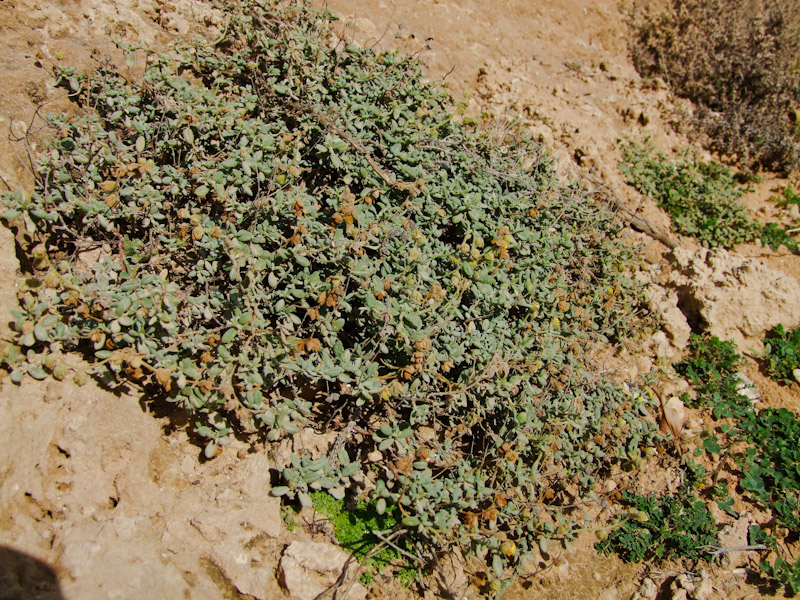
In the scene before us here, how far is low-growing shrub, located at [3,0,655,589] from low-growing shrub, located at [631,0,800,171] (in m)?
3.38

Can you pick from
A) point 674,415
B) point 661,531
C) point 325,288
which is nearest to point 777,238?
point 674,415

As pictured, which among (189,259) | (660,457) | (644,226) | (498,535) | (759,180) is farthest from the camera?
(759,180)

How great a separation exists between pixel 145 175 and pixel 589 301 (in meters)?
2.81

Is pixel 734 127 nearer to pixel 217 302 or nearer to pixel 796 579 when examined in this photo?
pixel 796 579

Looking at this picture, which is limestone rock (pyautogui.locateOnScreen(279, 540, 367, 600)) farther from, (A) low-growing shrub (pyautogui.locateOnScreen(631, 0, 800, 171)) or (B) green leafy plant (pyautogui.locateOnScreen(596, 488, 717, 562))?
(A) low-growing shrub (pyautogui.locateOnScreen(631, 0, 800, 171))

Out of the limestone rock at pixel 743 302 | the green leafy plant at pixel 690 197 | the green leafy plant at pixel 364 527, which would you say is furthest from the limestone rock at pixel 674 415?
the green leafy plant at pixel 364 527

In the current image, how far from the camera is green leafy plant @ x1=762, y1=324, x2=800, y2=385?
13.1ft

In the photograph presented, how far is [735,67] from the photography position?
584 cm

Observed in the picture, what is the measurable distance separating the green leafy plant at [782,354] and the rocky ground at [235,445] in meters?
0.07

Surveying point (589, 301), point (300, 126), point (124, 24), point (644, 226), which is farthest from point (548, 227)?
point (124, 24)

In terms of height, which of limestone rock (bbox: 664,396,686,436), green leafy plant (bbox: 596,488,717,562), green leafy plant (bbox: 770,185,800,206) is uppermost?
green leafy plant (bbox: 770,185,800,206)

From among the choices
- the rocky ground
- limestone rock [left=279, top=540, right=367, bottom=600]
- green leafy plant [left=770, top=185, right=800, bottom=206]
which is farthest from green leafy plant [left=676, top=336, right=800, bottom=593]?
limestone rock [left=279, top=540, right=367, bottom=600]

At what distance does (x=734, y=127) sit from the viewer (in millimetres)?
5566

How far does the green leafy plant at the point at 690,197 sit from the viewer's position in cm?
484
